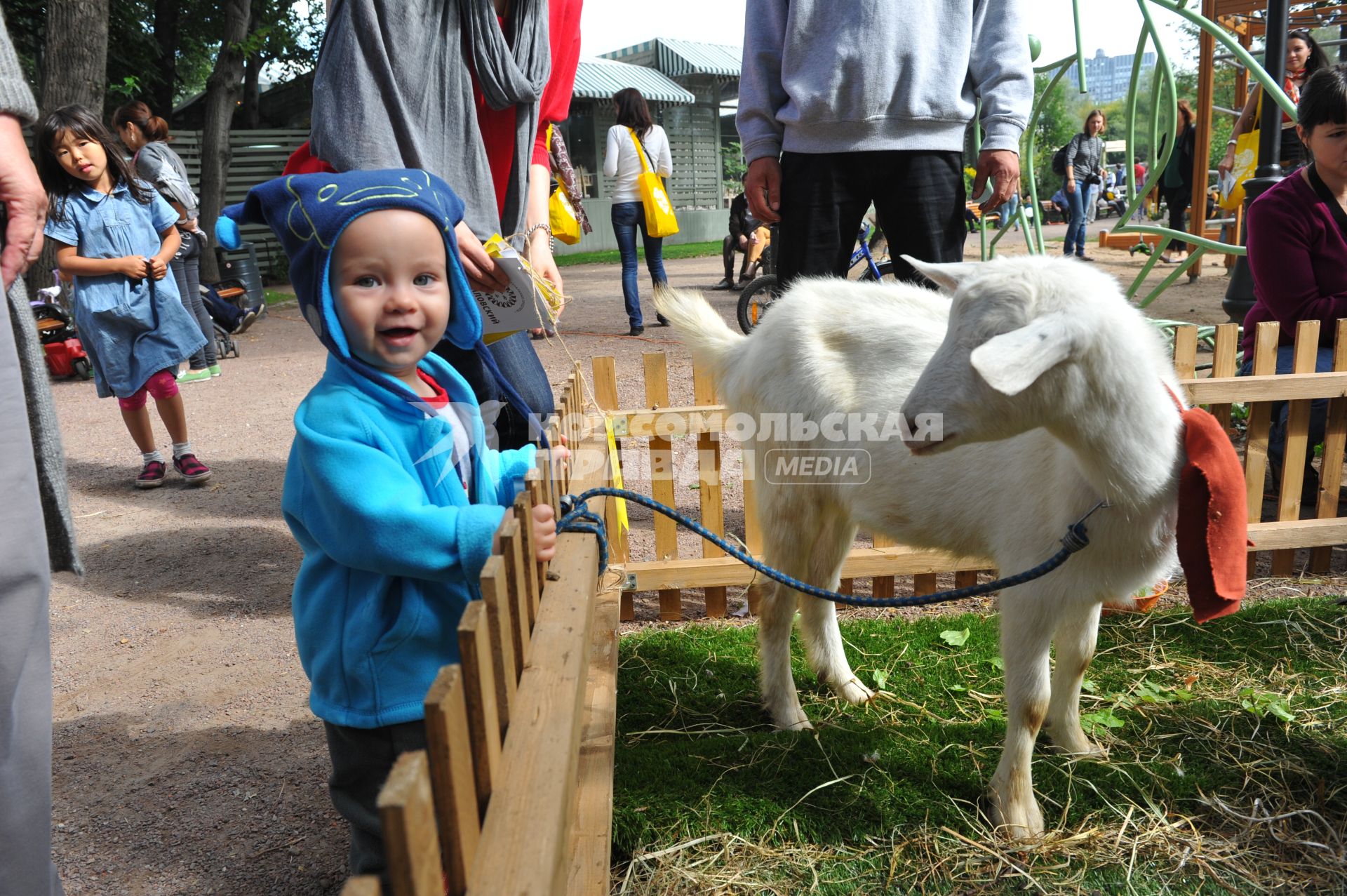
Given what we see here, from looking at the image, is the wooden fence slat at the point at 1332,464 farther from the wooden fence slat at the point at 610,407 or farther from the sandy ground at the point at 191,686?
the wooden fence slat at the point at 610,407

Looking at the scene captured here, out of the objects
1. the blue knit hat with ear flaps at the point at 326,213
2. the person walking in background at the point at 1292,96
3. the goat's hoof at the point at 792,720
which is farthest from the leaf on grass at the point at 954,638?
the person walking in background at the point at 1292,96

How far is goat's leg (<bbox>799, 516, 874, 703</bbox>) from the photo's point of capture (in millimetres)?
2787

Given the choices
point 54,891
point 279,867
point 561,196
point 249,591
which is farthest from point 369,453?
point 561,196

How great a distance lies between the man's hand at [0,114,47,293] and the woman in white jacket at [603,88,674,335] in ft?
23.0

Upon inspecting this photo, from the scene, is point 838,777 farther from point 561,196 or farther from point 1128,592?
point 561,196

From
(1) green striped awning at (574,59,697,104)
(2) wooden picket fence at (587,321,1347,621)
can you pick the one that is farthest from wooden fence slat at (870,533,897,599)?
(1) green striped awning at (574,59,697,104)

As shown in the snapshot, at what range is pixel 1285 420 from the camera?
12.7 feet

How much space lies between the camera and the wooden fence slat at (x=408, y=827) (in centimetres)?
78

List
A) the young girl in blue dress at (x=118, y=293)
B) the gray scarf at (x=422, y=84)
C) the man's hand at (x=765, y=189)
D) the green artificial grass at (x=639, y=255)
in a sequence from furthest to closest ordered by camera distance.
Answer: the green artificial grass at (x=639, y=255), the young girl in blue dress at (x=118, y=293), the man's hand at (x=765, y=189), the gray scarf at (x=422, y=84)

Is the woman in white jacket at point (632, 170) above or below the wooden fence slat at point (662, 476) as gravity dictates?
above

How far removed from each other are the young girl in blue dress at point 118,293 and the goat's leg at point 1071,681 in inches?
188

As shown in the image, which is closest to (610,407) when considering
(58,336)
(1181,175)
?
(58,336)

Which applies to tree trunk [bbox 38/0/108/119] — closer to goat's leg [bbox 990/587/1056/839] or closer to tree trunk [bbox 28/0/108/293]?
tree trunk [bbox 28/0/108/293]

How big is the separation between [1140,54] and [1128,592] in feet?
10.00
